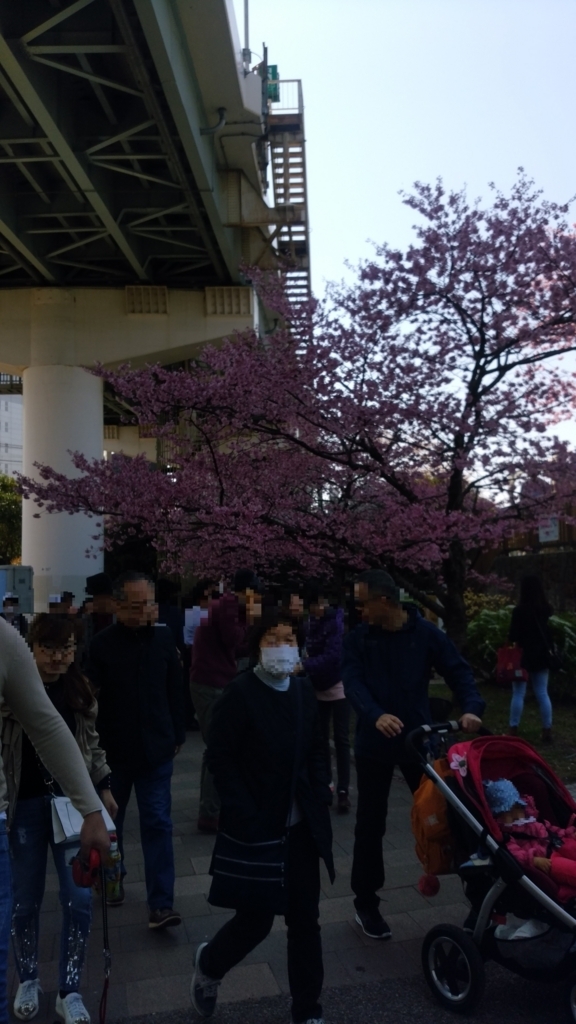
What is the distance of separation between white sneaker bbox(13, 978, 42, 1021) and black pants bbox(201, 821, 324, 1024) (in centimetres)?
90

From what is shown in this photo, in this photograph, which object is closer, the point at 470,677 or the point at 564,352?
the point at 470,677

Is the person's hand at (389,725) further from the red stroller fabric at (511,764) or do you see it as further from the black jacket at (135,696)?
the black jacket at (135,696)

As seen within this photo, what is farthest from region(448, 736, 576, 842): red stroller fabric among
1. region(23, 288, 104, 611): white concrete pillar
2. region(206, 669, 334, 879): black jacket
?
region(23, 288, 104, 611): white concrete pillar

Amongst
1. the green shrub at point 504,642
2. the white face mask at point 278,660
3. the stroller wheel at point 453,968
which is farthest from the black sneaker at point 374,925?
the green shrub at point 504,642

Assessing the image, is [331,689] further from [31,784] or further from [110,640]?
[31,784]

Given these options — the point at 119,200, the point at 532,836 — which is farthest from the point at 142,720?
the point at 119,200

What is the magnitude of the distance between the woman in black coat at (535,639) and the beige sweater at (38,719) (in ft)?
22.8

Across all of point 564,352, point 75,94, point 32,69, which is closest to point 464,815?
point 564,352

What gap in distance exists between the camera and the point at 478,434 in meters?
9.83

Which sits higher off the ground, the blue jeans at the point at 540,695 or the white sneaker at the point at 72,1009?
the blue jeans at the point at 540,695

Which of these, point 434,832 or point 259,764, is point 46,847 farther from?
point 434,832

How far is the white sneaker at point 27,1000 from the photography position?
3.81 meters

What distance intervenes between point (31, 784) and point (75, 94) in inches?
526

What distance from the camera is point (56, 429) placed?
19875mm
